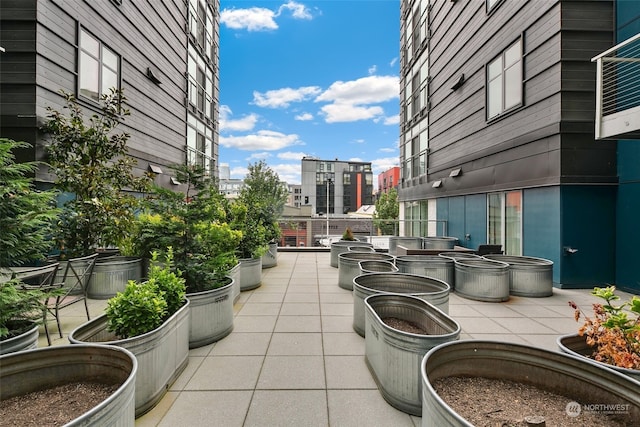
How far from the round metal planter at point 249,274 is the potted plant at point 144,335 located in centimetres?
361

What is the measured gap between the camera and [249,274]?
268 inches

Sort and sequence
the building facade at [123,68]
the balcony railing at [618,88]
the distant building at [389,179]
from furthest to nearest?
the distant building at [389,179], the building facade at [123,68], the balcony railing at [618,88]

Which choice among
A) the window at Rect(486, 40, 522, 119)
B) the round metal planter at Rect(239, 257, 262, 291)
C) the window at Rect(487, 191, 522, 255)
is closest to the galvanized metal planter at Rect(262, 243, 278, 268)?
the round metal planter at Rect(239, 257, 262, 291)

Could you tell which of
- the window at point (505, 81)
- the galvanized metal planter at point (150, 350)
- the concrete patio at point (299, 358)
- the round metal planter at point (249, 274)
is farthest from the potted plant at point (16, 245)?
the window at point (505, 81)

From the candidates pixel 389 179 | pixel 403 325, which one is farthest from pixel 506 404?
pixel 389 179

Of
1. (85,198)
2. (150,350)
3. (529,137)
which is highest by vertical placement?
(529,137)

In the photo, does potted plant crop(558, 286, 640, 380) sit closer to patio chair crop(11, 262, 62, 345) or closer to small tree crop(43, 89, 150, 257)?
patio chair crop(11, 262, 62, 345)

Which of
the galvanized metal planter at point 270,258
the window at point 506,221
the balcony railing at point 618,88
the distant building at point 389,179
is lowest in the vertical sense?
the galvanized metal planter at point 270,258

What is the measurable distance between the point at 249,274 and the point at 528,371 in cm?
558

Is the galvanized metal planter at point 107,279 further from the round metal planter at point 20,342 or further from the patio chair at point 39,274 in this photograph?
the round metal planter at point 20,342

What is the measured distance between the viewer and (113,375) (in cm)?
219

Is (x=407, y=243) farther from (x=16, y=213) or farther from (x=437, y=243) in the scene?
(x=16, y=213)

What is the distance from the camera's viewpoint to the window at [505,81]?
8.61 m

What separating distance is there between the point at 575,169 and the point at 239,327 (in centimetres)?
830
